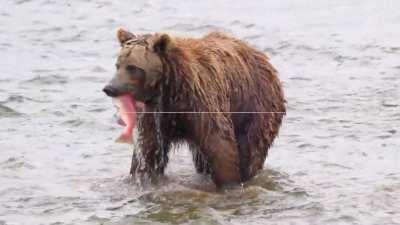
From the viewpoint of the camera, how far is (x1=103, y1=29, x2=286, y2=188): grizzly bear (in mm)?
9039

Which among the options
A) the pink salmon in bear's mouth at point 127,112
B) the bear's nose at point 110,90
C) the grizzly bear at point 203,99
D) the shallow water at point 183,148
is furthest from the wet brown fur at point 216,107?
the bear's nose at point 110,90

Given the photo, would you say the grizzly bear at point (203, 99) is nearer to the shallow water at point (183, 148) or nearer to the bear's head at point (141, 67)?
the bear's head at point (141, 67)

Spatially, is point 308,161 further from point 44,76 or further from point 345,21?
point 345,21

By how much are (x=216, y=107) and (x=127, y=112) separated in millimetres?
748

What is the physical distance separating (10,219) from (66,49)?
7437 mm

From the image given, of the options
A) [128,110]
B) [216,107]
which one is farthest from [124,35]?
[216,107]

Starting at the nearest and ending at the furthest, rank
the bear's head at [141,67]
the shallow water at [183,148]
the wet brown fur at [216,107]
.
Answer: the bear's head at [141,67] → the wet brown fur at [216,107] → the shallow water at [183,148]

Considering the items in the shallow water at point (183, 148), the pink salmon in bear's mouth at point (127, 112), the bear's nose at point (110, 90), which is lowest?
the shallow water at point (183, 148)

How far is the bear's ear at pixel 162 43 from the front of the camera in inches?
354

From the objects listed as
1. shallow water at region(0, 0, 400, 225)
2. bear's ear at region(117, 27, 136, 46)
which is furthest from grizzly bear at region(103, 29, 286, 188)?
shallow water at region(0, 0, 400, 225)

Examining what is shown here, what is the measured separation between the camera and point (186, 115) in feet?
30.3

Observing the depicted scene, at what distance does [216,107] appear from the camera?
9367mm

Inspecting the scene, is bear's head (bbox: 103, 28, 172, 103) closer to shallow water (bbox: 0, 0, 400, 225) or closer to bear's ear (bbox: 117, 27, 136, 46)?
bear's ear (bbox: 117, 27, 136, 46)

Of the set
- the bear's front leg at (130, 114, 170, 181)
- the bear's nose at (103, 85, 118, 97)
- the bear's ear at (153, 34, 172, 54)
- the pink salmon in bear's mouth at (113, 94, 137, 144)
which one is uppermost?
the bear's ear at (153, 34, 172, 54)
